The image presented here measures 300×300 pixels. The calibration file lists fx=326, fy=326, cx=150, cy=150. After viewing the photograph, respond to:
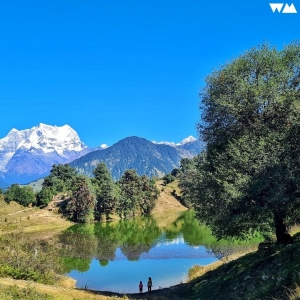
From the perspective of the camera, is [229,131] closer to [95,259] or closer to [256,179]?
[256,179]

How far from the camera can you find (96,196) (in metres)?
159

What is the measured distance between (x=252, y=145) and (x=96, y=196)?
137608 mm

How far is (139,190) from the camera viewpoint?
181 m

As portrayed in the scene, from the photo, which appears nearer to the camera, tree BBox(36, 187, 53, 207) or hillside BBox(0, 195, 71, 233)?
hillside BBox(0, 195, 71, 233)

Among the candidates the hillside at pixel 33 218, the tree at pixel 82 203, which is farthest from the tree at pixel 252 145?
the tree at pixel 82 203

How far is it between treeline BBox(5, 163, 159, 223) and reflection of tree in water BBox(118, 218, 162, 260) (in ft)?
90.8

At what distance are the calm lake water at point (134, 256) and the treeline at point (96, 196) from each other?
3581cm

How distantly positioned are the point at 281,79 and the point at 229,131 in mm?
6559

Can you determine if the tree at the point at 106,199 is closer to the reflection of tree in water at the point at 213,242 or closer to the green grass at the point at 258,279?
the reflection of tree in water at the point at 213,242

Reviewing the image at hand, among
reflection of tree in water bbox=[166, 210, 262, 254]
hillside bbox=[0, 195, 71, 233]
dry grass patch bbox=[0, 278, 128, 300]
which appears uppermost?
hillside bbox=[0, 195, 71, 233]

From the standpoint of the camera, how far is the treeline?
150 m

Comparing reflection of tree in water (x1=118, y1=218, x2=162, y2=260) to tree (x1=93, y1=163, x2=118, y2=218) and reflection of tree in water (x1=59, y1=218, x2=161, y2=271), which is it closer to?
reflection of tree in water (x1=59, y1=218, x2=161, y2=271)

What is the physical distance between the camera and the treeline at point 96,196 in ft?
493

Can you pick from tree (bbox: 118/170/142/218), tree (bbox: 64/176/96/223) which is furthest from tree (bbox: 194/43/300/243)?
tree (bbox: 118/170/142/218)
